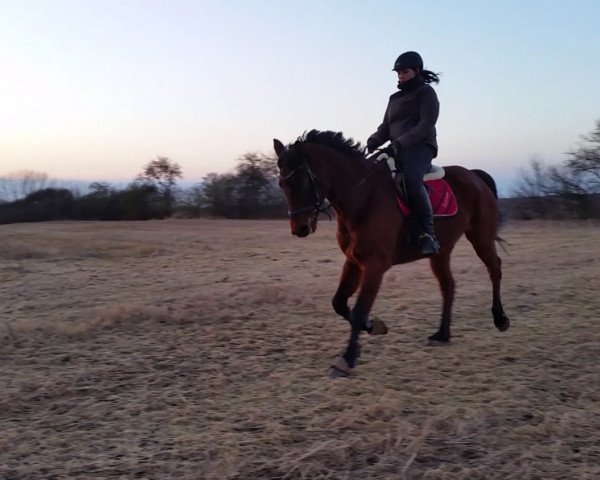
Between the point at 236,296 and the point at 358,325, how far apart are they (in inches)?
154

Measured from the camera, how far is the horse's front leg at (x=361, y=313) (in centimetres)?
559

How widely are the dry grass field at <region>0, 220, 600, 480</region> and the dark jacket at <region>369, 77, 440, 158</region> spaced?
2267mm

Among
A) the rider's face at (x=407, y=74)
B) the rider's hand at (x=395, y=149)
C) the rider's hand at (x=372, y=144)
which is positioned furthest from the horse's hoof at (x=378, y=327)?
the rider's face at (x=407, y=74)

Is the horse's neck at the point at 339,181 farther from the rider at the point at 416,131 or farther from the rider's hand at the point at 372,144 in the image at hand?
the rider's hand at the point at 372,144

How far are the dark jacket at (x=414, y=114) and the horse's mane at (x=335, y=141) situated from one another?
1.50 feet

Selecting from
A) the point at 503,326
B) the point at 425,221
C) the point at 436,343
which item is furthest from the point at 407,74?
the point at 503,326

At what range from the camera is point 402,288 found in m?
10.4

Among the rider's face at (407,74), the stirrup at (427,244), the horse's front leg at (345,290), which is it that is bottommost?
the horse's front leg at (345,290)

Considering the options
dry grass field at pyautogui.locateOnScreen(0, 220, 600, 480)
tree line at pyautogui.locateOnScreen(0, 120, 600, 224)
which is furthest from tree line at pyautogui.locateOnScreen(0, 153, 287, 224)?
dry grass field at pyautogui.locateOnScreen(0, 220, 600, 480)

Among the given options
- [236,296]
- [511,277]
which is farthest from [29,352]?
[511,277]

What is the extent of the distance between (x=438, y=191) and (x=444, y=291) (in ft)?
4.09

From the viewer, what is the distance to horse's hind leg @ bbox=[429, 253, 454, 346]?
22.5 ft

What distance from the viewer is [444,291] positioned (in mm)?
7133

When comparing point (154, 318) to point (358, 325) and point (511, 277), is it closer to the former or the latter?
point (358, 325)
